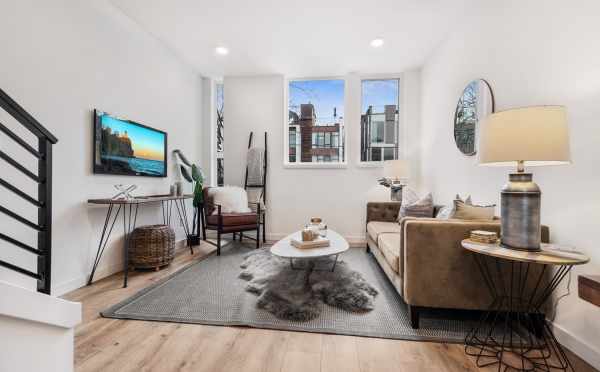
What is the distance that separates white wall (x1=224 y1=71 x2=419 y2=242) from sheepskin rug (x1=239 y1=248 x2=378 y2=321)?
132cm

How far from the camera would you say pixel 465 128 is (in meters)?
2.63

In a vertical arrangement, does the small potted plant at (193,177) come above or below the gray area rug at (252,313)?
above

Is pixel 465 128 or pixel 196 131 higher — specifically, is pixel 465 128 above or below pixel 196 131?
below

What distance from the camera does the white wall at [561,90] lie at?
1.39 meters

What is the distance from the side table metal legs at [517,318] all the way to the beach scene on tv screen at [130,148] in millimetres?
3160

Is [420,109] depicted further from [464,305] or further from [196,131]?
[196,131]

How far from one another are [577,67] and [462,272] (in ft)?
4.36

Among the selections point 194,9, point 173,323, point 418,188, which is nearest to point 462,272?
point 173,323

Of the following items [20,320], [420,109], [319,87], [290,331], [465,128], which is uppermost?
[319,87]

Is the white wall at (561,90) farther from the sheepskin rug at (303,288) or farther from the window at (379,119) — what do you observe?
the window at (379,119)

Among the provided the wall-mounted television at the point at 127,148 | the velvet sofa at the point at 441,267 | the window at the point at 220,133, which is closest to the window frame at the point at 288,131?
the window at the point at 220,133

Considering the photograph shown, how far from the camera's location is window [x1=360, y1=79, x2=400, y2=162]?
4.16 metres

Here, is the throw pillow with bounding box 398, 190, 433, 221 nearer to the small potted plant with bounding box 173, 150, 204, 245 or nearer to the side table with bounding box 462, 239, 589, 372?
the side table with bounding box 462, 239, 589, 372

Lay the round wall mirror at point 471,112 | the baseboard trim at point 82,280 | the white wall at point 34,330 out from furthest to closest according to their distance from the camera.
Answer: the round wall mirror at point 471,112 < the baseboard trim at point 82,280 < the white wall at point 34,330
